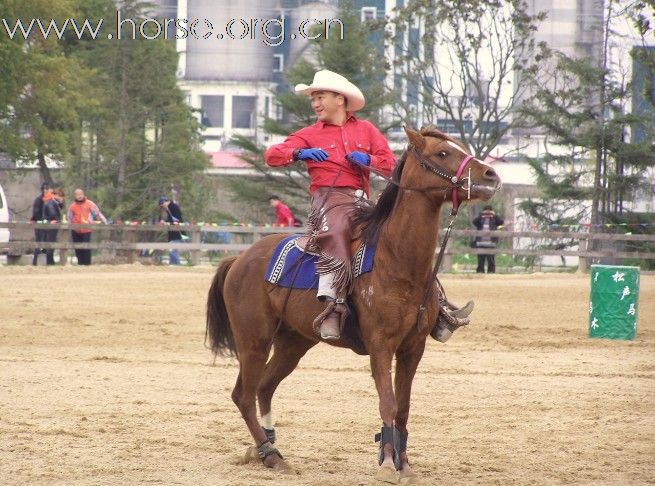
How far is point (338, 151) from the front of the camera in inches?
326

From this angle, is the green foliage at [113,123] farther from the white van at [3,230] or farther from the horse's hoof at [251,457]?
the horse's hoof at [251,457]

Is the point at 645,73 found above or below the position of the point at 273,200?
above

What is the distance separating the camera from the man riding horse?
7.95m

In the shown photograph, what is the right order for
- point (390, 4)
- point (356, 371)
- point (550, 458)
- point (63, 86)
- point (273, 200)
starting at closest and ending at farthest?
point (550, 458)
point (356, 371)
point (273, 200)
point (63, 86)
point (390, 4)

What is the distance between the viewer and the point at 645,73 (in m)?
33.4

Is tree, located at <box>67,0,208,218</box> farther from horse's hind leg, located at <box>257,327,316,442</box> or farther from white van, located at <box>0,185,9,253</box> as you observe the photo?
horse's hind leg, located at <box>257,327,316,442</box>

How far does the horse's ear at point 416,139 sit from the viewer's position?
24.4 feet

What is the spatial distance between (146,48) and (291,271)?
107 ft

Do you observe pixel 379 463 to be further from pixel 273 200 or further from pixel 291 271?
pixel 273 200

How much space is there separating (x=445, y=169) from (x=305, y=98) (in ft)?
102

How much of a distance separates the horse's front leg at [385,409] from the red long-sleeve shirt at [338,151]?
4.48ft

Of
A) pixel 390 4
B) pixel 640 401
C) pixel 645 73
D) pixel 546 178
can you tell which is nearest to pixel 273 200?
pixel 546 178

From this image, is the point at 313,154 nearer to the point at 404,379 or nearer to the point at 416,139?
the point at 416,139

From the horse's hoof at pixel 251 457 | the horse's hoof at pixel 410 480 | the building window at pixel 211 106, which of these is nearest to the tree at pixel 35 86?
the horse's hoof at pixel 251 457
